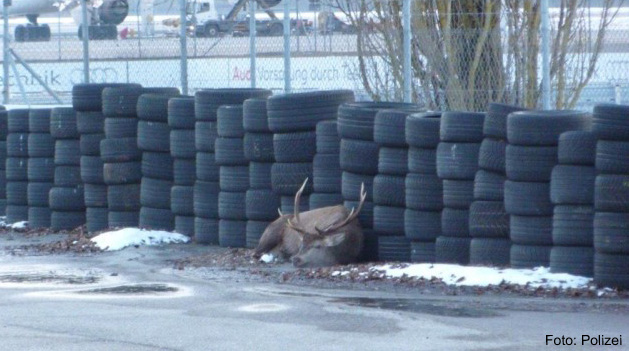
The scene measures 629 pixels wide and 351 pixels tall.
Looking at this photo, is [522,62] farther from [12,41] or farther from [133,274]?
[12,41]

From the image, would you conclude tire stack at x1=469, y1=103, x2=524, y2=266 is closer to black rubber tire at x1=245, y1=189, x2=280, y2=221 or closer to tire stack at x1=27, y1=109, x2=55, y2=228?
black rubber tire at x1=245, y1=189, x2=280, y2=221

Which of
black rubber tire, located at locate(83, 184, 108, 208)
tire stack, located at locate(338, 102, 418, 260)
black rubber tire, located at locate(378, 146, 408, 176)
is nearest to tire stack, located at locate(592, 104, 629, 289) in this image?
black rubber tire, located at locate(378, 146, 408, 176)

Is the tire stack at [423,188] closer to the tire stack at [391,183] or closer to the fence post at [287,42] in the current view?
the tire stack at [391,183]

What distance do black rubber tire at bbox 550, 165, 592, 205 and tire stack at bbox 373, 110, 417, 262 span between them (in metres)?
2.01

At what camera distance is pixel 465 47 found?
46.6 ft

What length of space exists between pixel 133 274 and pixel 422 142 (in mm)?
3281

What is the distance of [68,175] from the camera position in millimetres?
14914

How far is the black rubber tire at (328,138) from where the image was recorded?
12.0 metres

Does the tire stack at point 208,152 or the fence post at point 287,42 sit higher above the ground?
the fence post at point 287,42

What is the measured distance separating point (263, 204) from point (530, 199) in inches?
145

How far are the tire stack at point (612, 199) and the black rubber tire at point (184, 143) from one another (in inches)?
223

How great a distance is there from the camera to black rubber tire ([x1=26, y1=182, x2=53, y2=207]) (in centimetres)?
1518

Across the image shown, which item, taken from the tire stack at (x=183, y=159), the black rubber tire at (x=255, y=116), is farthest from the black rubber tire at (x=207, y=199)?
the black rubber tire at (x=255, y=116)

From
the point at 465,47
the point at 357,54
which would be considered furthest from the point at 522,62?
the point at 357,54
